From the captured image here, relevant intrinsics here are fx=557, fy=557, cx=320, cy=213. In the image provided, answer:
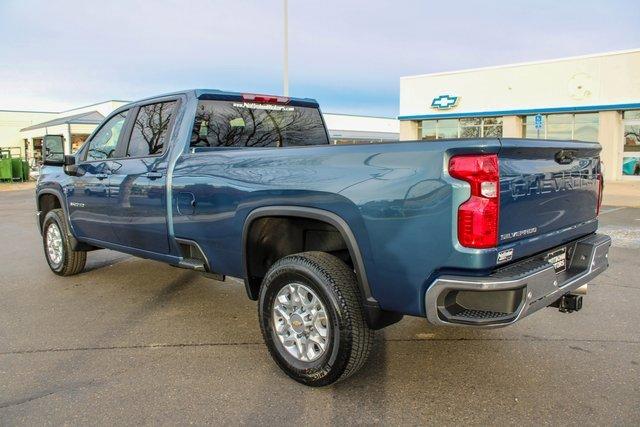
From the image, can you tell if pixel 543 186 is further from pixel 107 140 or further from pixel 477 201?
pixel 107 140

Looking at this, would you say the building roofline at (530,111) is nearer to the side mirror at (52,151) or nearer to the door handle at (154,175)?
the side mirror at (52,151)

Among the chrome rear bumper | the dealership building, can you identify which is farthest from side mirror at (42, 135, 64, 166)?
the dealership building

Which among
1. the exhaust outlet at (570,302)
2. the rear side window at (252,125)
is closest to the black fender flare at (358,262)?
the exhaust outlet at (570,302)

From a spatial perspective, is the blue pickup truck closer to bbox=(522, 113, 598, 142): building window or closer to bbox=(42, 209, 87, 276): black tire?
bbox=(42, 209, 87, 276): black tire

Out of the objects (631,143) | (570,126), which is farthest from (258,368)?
(570,126)

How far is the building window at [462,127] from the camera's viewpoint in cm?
2733

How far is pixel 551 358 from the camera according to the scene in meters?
3.98

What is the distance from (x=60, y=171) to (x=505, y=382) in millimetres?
5183

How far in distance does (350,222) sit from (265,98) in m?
2.42

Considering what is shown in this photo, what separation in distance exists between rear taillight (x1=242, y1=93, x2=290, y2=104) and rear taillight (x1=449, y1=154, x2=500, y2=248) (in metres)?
2.79

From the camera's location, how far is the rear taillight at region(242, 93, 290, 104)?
5172 millimetres

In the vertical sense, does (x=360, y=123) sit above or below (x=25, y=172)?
above

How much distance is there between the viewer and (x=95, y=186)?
555 centimetres

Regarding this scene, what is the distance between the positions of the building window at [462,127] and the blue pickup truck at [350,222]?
73.6 ft
